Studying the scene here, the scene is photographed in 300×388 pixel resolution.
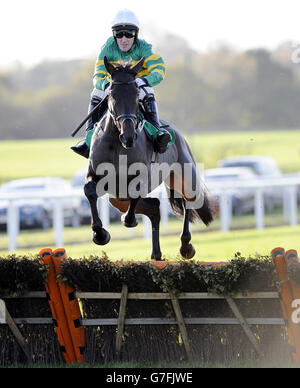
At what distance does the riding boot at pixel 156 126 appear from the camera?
6305 millimetres

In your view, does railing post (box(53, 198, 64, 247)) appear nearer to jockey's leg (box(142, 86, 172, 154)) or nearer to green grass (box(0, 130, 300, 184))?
jockey's leg (box(142, 86, 172, 154))

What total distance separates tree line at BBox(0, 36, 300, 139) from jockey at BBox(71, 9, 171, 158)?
78.0 feet

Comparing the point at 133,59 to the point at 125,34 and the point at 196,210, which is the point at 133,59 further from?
the point at 196,210

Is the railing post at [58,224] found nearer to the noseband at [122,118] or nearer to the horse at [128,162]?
the horse at [128,162]

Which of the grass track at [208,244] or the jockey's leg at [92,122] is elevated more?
the grass track at [208,244]

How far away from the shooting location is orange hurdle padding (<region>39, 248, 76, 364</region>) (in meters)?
5.32

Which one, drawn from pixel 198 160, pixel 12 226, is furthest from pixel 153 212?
pixel 198 160

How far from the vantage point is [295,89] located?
1329 inches

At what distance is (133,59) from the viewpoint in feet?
20.3

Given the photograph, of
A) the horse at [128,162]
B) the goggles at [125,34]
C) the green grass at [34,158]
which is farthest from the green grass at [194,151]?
the goggles at [125,34]

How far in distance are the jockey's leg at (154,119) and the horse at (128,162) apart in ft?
0.26

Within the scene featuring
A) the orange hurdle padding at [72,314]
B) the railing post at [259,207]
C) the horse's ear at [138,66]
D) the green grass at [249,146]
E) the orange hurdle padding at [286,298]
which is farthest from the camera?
the green grass at [249,146]

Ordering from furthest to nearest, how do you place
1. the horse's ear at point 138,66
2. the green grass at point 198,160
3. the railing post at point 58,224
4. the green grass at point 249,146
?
the green grass at point 249,146 < the railing post at point 58,224 < the green grass at point 198,160 < the horse's ear at point 138,66
